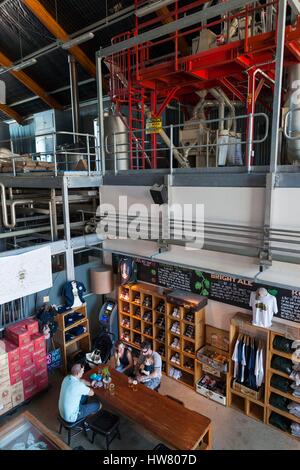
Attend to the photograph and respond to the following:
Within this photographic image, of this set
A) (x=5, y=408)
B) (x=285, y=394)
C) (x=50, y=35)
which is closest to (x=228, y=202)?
(x=285, y=394)

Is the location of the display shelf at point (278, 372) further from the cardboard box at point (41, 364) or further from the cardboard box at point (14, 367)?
the cardboard box at point (14, 367)

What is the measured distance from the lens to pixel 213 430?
451cm

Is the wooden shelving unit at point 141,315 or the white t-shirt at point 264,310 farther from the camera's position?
the wooden shelving unit at point 141,315

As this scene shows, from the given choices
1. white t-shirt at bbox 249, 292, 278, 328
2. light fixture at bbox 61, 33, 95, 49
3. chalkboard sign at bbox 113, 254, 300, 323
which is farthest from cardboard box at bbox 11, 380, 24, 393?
light fixture at bbox 61, 33, 95, 49

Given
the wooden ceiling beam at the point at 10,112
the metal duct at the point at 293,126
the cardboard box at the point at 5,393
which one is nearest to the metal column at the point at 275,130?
the metal duct at the point at 293,126

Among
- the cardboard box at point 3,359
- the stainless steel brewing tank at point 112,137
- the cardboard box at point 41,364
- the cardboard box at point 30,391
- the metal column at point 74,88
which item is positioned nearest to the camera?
the cardboard box at point 3,359

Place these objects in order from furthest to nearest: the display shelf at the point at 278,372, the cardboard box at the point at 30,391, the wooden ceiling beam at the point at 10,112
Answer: the wooden ceiling beam at the point at 10,112 → the cardboard box at the point at 30,391 → the display shelf at the point at 278,372

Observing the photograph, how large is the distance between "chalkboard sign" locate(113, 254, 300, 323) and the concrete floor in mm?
1709

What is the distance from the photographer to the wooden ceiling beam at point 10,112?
1342cm

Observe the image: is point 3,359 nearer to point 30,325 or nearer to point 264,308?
point 30,325

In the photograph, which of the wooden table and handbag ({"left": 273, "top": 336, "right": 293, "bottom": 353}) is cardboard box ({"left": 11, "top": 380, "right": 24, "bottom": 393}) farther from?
handbag ({"left": 273, "top": 336, "right": 293, "bottom": 353})

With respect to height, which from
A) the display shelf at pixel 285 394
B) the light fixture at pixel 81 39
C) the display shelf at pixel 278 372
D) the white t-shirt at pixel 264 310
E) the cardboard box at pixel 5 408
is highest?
the light fixture at pixel 81 39

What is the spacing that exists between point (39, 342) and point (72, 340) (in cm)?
72

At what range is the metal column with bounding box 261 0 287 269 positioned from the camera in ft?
11.3
